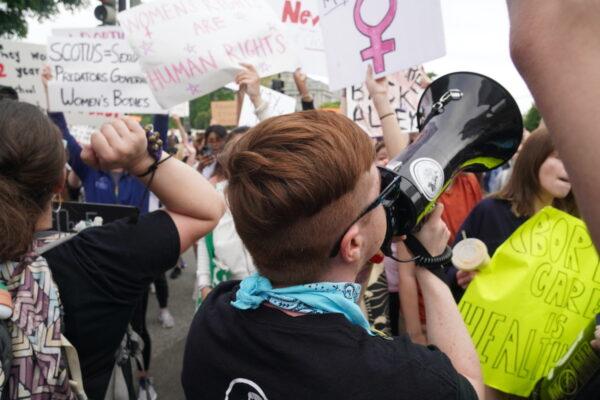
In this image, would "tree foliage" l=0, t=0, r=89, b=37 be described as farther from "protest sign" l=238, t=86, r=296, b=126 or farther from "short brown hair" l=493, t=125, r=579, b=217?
"short brown hair" l=493, t=125, r=579, b=217

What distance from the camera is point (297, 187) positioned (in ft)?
3.05

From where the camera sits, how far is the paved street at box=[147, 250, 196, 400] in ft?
12.2

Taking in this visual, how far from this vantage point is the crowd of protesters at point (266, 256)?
0.50 metres

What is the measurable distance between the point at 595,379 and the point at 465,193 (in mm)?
1803

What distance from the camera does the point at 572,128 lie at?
1.52 feet

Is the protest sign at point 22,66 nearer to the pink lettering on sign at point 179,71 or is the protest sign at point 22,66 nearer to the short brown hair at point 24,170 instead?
the pink lettering on sign at point 179,71

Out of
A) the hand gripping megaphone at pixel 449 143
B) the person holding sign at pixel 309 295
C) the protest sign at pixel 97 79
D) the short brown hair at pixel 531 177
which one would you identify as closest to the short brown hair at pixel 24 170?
the person holding sign at pixel 309 295

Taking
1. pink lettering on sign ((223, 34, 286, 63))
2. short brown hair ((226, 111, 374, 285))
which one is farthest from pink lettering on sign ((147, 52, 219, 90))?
short brown hair ((226, 111, 374, 285))

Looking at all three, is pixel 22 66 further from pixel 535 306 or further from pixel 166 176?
pixel 535 306

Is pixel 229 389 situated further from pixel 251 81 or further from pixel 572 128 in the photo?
pixel 251 81

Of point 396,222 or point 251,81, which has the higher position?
point 251,81

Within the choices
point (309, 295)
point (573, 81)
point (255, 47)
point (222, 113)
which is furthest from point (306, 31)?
point (222, 113)

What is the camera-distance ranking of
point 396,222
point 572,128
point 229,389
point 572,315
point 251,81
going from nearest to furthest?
1. point 572,128
2. point 229,389
3. point 396,222
4. point 572,315
5. point 251,81

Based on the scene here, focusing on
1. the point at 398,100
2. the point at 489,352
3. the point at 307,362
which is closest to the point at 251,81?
the point at 398,100
